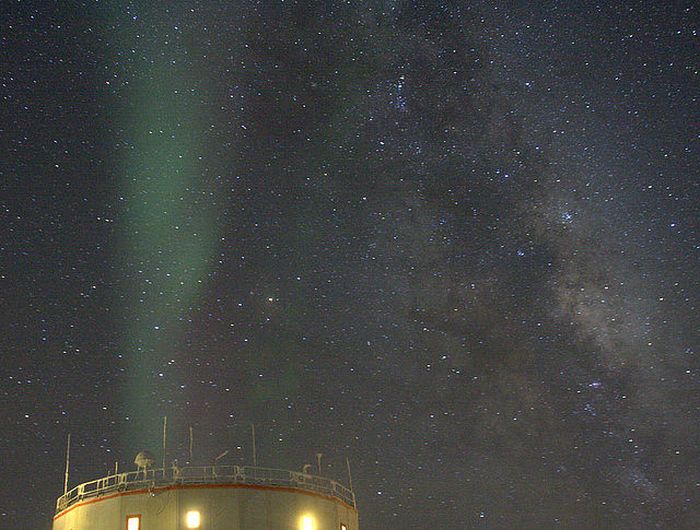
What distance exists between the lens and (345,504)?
1442 inches

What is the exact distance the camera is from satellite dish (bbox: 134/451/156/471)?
33.9 m

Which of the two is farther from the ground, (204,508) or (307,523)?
(204,508)

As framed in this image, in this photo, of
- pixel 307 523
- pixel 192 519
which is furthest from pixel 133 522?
pixel 307 523

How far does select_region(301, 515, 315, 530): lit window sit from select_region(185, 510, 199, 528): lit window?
4.00 metres

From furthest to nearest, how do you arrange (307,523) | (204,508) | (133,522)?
(307,523), (204,508), (133,522)

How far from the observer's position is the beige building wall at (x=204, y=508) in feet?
106

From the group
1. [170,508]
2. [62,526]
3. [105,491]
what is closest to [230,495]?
[170,508]

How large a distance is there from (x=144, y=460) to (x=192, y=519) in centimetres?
311

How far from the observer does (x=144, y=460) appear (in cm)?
3403

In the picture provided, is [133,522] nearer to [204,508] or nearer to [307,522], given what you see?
[204,508]

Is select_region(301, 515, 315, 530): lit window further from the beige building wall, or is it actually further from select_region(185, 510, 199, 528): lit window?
select_region(185, 510, 199, 528): lit window

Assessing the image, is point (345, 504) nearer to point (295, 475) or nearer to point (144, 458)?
point (295, 475)

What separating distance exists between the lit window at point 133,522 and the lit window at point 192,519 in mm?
1685

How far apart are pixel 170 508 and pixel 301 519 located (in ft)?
16.0
